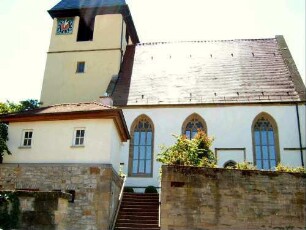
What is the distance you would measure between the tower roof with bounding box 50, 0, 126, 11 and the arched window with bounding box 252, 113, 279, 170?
41.3 ft

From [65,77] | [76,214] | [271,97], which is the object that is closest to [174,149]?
[76,214]

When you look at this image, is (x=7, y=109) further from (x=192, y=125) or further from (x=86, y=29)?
(x=192, y=125)

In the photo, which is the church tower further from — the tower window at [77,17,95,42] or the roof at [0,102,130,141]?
the roof at [0,102,130,141]

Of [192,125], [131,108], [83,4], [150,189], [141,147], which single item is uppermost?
[83,4]

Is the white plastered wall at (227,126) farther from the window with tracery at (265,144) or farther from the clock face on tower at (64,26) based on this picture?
the clock face on tower at (64,26)

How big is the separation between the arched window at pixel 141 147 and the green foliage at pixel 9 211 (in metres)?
11.4

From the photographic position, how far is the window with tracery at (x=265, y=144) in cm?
1883

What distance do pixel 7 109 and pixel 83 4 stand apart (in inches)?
398

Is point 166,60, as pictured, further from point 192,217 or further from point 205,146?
point 192,217

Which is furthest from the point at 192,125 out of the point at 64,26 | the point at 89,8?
the point at 64,26

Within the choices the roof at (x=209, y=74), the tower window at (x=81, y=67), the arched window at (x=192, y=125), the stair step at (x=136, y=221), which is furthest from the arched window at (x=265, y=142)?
the tower window at (x=81, y=67)

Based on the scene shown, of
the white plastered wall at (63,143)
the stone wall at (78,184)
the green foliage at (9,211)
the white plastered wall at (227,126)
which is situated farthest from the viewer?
the white plastered wall at (227,126)

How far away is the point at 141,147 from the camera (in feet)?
65.7

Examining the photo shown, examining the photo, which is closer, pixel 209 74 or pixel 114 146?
pixel 114 146
